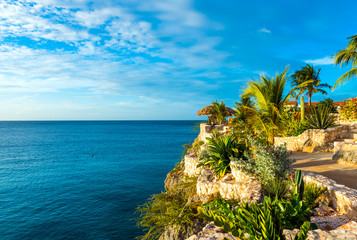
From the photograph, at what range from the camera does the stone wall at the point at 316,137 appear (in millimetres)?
11076

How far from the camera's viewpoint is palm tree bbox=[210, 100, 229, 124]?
23748 mm

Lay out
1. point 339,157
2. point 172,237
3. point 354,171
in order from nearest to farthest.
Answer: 1. point 172,237
2. point 354,171
3. point 339,157

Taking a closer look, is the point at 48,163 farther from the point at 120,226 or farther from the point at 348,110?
the point at 348,110

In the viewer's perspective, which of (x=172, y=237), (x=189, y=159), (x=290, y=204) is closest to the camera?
(x=290, y=204)

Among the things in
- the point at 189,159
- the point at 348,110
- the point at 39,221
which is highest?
the point at 348,110

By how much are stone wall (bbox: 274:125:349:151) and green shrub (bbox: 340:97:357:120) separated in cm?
598

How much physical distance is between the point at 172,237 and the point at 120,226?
7759 mm

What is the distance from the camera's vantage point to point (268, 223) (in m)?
2.62

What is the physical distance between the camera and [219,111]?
77.7ft

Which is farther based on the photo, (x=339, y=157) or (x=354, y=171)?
(x=339, y=157)

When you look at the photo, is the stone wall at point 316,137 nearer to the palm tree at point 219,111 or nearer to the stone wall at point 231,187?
the stone wall at point 231,187

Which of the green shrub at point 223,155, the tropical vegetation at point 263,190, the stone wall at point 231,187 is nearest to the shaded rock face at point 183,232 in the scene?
the tropical vegetation at point 263,190

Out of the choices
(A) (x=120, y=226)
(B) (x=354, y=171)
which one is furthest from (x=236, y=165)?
(A) (x=120, y=226)

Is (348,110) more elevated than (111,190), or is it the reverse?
(348,110)
